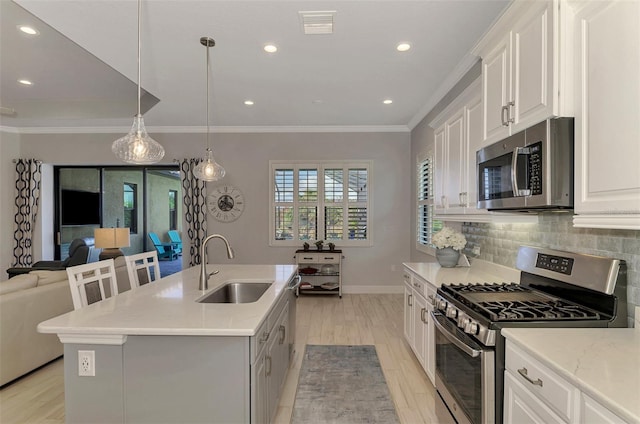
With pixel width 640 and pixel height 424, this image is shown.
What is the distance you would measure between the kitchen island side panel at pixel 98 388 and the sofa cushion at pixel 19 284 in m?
1.89

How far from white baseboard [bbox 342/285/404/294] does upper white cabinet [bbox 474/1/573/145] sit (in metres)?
4.16

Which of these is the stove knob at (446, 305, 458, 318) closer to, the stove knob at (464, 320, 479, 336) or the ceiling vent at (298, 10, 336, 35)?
the stove knob at (464, 320, 479, 336)

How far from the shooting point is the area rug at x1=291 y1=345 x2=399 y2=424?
2.29 metres

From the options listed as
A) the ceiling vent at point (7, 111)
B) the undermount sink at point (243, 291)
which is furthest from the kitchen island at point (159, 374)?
the ceiling vent at point (7, 111)

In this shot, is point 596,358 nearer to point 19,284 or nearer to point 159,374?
point 159,374

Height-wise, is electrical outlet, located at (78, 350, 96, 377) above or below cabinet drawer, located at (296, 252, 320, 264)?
above

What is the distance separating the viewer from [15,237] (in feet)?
19.0

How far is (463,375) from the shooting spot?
1.77 metres

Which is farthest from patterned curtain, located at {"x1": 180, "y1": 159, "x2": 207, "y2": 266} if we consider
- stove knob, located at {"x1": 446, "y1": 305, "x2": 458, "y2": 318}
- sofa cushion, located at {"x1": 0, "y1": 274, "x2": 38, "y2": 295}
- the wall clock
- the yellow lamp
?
stove knob, located at {"x1": 446, "y1": 305, "x2": 458, "y2": 318}

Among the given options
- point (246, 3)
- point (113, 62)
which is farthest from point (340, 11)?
point (113, 62)

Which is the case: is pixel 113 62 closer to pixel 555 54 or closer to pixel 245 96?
pixel 245 96

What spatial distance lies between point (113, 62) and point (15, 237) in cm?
462

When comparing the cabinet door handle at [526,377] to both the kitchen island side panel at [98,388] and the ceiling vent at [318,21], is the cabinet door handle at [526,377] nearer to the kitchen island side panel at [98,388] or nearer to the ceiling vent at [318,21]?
the kitchen island side panel at [98,388]

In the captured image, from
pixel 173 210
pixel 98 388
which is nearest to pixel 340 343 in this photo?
pixel 98 388
